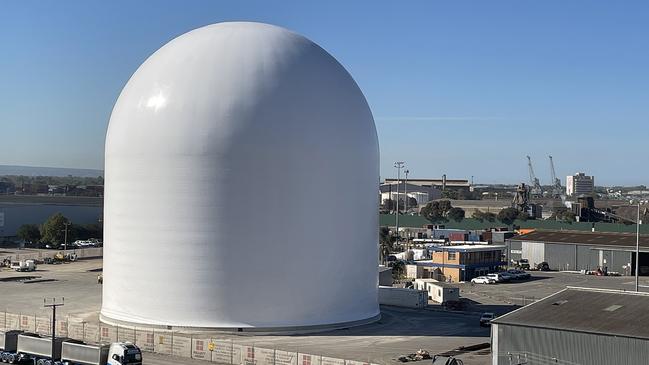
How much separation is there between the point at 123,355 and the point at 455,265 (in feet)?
146

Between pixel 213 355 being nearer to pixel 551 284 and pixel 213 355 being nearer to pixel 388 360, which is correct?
pixel 388 360

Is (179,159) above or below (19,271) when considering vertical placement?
above

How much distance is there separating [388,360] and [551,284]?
1513 inches

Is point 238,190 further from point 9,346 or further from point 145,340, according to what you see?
point 9,346

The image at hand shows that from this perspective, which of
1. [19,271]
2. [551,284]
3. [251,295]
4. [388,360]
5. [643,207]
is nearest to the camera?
[388,360]

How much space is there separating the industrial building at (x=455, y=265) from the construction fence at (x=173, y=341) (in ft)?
118

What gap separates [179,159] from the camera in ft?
143

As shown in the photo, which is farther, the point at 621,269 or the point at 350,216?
the point at 621,269

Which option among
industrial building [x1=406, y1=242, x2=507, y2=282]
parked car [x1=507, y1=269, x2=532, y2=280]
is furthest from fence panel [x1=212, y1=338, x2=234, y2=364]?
parked car [x1=507, y1=269, x2=532, y2=280]

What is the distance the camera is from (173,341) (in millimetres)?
39938

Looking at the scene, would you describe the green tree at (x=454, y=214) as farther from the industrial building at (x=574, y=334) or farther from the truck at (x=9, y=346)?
the truck at (x=9, y=346)

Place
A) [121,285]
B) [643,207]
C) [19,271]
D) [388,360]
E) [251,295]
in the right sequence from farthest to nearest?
[643,207] < [19,271] < [121,285] < [251,295] < [388,360]

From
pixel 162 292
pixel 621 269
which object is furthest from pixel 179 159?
pixel 621 269

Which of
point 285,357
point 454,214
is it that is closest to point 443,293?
point 285,357
